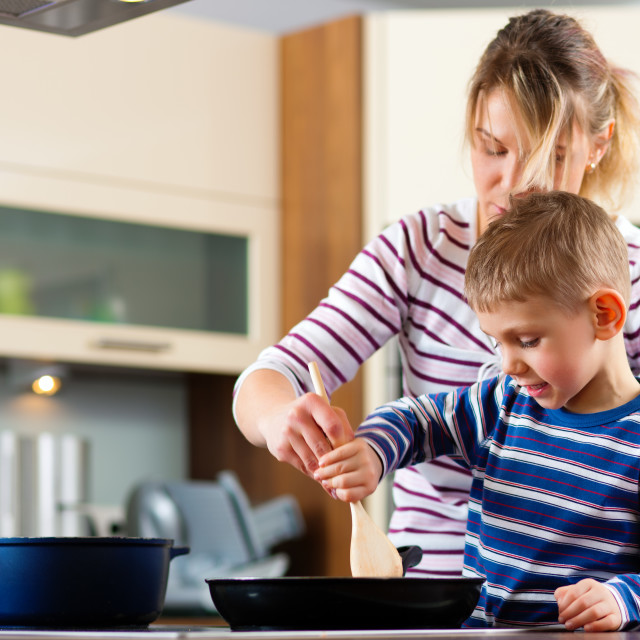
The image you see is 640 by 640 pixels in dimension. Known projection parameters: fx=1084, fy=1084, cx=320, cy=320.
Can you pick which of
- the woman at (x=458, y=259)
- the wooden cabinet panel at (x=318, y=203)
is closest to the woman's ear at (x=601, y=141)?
the woman at (x=458, y=259)

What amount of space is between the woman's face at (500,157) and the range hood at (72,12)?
1.23 ft

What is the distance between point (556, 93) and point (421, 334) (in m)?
0.31

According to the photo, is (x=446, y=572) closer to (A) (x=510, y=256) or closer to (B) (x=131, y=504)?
(A) (x=510, y=256)

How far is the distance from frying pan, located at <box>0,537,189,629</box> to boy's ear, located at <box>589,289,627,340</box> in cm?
46

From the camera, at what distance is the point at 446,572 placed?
48.2 inches

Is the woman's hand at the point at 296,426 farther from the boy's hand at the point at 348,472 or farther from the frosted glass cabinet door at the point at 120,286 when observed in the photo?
the frosted glass cabinet door at the point at 120,286

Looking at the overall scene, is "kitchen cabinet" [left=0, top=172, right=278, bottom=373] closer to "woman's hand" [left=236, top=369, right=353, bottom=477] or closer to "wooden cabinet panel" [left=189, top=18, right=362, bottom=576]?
"wooden cabinet panel" [left=189, top=18, right=362, bottom=576]

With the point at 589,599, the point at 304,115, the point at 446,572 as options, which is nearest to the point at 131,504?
the point at 304,115

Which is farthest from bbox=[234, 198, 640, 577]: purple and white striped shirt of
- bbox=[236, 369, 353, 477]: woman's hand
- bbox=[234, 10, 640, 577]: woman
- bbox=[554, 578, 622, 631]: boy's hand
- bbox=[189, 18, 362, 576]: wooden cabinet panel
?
bbox=[189, 18, 362, 576]: wooden cabinet panel

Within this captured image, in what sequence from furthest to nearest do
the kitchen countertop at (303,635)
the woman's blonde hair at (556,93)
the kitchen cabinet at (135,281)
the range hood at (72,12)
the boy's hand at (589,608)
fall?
the kitchen cabinet at (135,281) < the woman's blonde hair at (556,93) < the range hood at (72,12) < the boy's hand at (589,608) < the kitchen countertop at (303,635)

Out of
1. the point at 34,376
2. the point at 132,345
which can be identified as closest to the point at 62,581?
the point at 132,345

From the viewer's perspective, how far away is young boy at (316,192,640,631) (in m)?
0.97

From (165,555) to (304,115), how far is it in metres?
1.99

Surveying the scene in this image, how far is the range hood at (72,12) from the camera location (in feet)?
3.50
